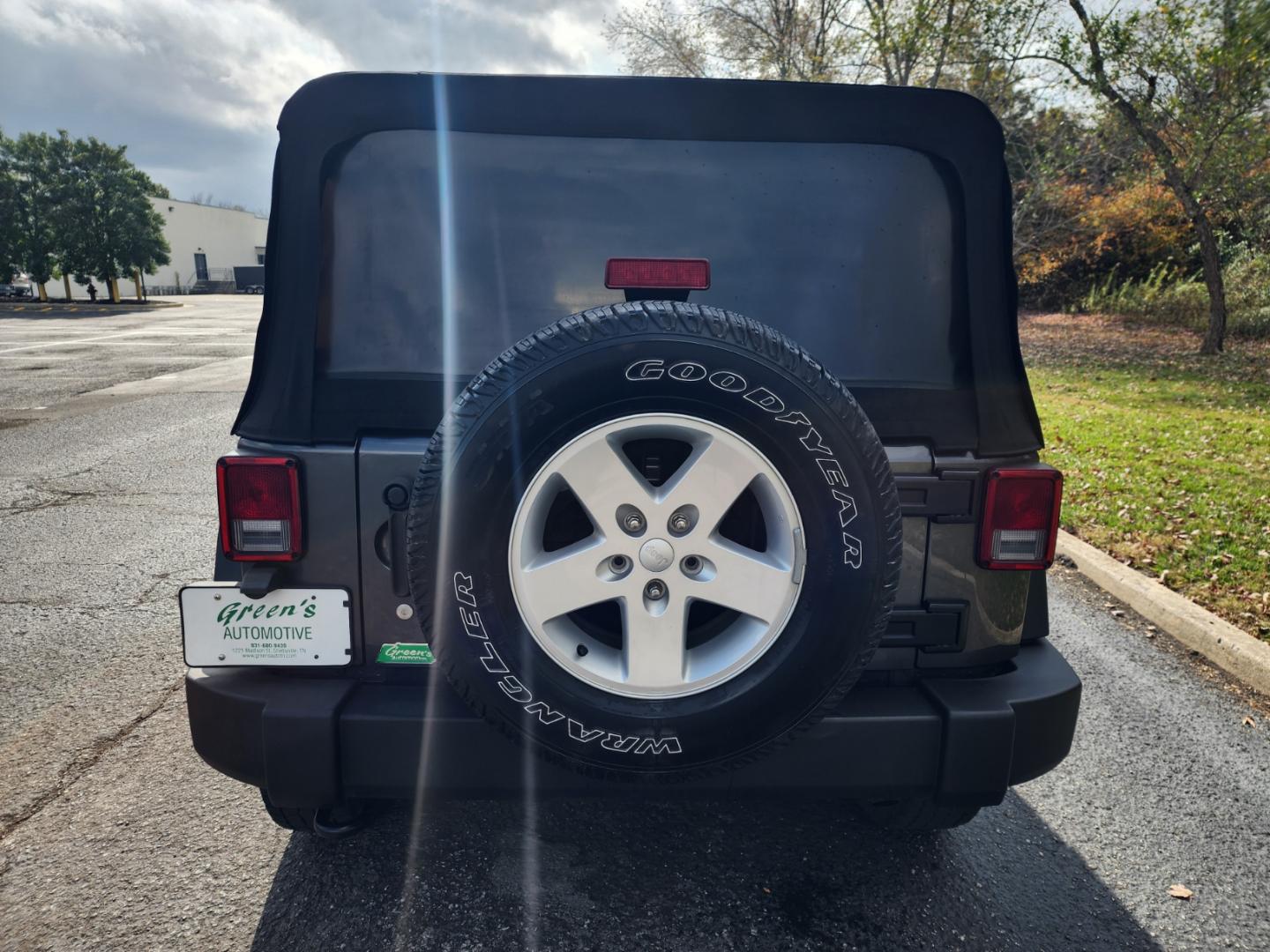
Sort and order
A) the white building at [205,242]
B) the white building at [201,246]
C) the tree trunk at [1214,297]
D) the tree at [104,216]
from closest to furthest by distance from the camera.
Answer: the tree trunk at [1214,297]
the tree at [104,216]
the white building at [201,246]
the white building at [205,242]

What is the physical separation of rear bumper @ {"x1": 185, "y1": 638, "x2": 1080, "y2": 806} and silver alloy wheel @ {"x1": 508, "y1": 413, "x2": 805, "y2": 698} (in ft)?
1.07

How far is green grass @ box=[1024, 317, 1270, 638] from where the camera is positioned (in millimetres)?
5199

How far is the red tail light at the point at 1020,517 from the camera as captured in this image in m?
2.16

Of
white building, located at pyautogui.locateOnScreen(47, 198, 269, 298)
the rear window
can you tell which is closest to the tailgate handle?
the rear window

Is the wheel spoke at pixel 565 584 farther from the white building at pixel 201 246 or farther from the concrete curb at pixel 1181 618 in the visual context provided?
the white building at pixel 201 246

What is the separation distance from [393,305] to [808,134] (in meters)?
1.13

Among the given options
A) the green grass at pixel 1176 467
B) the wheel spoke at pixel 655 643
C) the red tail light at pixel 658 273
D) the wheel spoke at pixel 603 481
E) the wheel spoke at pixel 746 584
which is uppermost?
the red tail light at pixel 658 273

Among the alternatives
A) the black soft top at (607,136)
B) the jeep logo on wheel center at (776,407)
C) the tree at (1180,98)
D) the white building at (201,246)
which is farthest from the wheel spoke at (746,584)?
the white building at (201,246)

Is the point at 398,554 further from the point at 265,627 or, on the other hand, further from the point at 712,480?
the point at 712,480

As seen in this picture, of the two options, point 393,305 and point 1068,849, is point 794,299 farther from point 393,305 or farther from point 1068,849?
point 1068,849

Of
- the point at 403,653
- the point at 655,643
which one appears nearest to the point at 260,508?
the point at 403,653

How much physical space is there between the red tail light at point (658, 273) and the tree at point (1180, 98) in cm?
1221

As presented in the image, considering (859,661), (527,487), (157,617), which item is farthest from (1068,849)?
(157,617)

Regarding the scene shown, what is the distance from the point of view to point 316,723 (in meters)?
2.04
